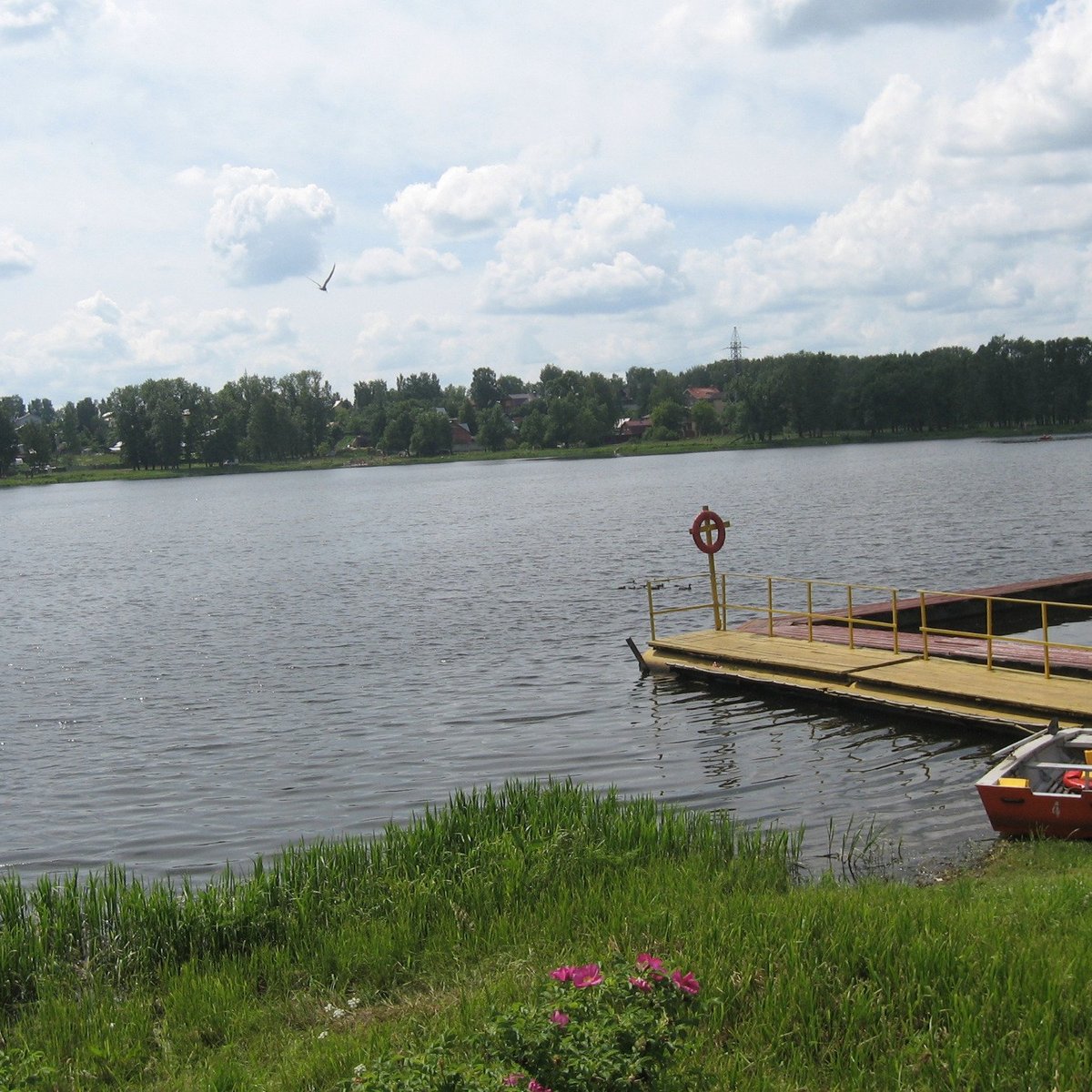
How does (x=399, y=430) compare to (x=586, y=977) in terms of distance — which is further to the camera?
(x=399, y=430)

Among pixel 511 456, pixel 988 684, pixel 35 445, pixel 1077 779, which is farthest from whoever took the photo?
pixel 511 456

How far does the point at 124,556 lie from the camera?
5825cm

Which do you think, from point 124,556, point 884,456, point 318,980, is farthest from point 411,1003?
point 884,456

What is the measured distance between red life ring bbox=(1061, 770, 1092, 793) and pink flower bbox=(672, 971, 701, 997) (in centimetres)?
713

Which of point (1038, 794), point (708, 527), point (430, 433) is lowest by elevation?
point (1038, 794)

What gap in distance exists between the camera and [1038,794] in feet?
38.3

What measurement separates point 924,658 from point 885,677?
145 cm

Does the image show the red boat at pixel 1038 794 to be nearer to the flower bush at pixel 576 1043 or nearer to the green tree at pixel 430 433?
the flower bush at pixel 576 1043

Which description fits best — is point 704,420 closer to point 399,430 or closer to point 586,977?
point 399,430


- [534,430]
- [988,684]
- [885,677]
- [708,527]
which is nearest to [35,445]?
[534,430]

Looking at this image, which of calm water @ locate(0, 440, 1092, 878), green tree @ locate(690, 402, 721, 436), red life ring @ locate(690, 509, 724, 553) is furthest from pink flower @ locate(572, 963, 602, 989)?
green tree @ locate(690, 402, 721, 436)

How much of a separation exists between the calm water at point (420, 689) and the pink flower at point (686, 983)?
248 inches

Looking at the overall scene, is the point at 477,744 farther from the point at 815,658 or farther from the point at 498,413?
the point at 498,413

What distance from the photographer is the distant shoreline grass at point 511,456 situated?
546ft
